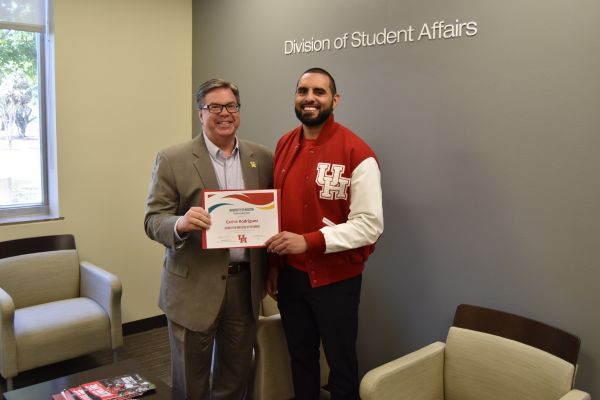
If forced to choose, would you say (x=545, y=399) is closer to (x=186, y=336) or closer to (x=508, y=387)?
(x=508, y=387)

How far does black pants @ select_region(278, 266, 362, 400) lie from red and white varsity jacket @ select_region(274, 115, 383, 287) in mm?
75

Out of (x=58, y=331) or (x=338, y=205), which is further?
(x=58, y=331)

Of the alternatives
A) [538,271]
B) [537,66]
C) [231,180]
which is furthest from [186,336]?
[537,66]

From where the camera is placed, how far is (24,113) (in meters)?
3.65

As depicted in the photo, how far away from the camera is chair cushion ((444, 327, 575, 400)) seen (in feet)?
6.81

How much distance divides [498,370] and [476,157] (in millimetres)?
938

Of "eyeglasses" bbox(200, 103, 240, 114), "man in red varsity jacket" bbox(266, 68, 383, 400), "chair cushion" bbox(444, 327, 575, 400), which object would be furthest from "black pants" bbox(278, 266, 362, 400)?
"eyeglasses" bbox(200, 103, 240, 114)

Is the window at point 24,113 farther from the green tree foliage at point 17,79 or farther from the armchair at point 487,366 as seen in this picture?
the armchair at point 487,366

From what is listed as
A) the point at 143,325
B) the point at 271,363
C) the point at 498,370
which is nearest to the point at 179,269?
the point at 271,363

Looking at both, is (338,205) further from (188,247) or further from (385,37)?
(385,37)

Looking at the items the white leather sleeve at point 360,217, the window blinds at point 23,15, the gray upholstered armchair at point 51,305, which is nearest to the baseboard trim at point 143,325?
the gray upholstered armchair at point 51,305

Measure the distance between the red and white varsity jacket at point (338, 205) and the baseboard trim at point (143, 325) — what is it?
7.51ft

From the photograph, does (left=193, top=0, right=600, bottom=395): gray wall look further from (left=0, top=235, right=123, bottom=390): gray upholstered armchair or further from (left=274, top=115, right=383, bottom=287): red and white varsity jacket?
(left=0, top=235, right=123, bottom=390): gray upholstered armchair

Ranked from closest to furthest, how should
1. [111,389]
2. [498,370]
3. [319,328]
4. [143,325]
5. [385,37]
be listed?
[111,389] < [498,370] < [319,328] < [385,37] < [143,325]
